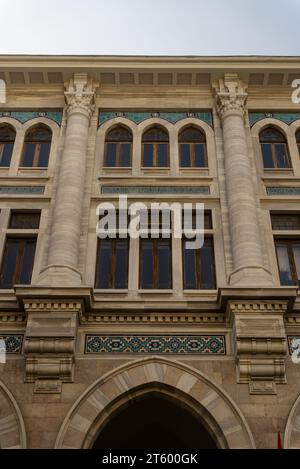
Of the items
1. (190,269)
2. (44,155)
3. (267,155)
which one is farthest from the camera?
(267,155)

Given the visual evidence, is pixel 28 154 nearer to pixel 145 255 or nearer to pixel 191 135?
pixel 191 135

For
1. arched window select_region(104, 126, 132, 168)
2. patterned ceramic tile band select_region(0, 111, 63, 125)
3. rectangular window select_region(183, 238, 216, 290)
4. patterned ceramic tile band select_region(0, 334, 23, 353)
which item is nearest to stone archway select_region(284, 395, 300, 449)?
rectangular window select_region(183, 238, 216, 290)

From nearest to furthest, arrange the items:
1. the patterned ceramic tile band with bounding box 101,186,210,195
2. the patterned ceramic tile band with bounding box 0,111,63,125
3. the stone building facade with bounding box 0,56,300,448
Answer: the stone building facade with bounding box 0,56,300,448 < the patterned ceramic tile band with bounding box 101,186,210,195 < the patterned ceramic tile band with bounding box 0,111,63,125

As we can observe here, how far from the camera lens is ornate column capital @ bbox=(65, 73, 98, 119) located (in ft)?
54.1

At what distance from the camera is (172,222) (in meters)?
14.7

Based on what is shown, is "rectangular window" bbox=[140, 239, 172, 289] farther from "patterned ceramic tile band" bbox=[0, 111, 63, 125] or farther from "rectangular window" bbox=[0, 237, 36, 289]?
"patterned ceramic tile band" bbox=[0, 111, 63, 125]

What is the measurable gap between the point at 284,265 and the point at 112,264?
4.22 meters

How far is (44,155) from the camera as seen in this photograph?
53.6 ft

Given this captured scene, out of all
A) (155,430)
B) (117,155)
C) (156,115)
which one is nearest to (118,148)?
(117,155)

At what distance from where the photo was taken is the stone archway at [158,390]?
11.0 metres

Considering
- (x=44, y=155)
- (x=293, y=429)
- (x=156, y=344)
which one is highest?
(x=44, y=155)

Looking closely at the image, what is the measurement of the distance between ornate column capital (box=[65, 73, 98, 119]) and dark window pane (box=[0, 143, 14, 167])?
76.8 inches
